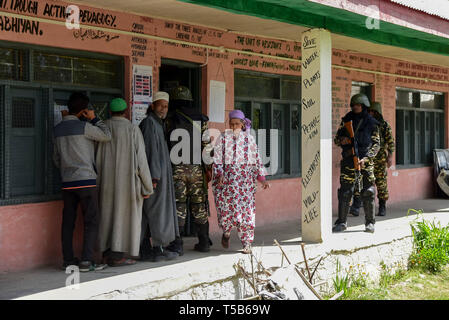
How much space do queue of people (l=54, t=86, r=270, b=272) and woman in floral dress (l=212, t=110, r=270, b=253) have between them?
0.01m

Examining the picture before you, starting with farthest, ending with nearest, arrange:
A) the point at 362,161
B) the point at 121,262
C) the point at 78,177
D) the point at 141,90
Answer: the point at 362,161
the point at 141,90
the point at 121,262
the point at 78,177

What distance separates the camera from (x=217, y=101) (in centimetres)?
786

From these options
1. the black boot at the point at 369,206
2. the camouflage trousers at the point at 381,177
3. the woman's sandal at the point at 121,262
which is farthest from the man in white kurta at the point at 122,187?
the camouflage trousers at the point at 381,177

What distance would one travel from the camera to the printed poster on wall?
6.81 metres

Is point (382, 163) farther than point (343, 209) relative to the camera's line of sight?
Yes

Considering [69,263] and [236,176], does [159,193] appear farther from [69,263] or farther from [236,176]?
[69,263]

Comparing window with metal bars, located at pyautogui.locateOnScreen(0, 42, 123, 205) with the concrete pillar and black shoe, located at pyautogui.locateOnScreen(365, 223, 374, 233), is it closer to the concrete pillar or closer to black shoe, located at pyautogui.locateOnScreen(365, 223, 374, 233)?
the concrete pillar

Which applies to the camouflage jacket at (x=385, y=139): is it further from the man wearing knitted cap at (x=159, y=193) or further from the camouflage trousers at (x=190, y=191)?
the man wearing knitted cap at (x=159, y=193)

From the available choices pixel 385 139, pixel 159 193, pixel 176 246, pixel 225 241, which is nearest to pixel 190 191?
pixel 159 193

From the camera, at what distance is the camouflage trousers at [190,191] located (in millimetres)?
6332

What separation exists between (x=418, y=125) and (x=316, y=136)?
6322mm

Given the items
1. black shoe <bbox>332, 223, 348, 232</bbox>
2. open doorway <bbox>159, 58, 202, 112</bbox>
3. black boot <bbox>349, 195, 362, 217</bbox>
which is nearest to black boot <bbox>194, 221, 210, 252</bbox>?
open doorway <bbox>159, 58, 202, 112</bbox>

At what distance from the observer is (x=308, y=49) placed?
6.96 metres

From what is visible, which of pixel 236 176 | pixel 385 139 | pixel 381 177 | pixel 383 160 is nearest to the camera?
pixel 236 176
